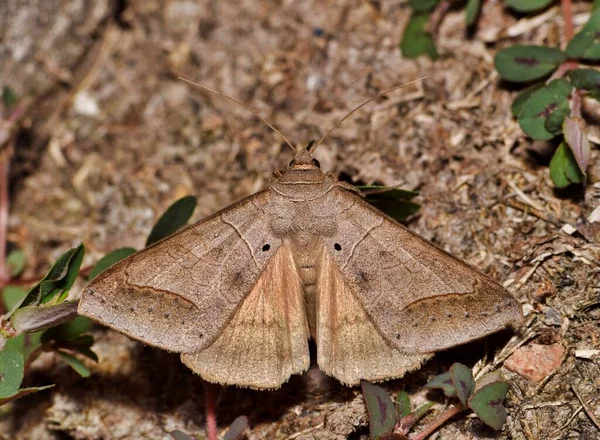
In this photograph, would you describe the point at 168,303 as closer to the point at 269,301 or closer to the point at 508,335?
the point at 269,301

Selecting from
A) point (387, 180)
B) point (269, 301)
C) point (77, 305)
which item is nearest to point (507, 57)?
point (387, 180)

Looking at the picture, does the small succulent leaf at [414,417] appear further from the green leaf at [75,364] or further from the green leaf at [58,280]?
the green leaf at [58,280]

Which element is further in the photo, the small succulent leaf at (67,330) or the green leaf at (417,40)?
the green leaf at (417,40)

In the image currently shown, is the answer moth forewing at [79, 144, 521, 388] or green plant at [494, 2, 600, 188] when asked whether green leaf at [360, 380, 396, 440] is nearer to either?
moth forewing at [79, 144, 521, 388]

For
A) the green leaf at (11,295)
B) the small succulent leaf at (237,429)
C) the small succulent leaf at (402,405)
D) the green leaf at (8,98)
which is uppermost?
the green leaf at (8,98)

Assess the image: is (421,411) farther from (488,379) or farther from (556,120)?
(556,120)

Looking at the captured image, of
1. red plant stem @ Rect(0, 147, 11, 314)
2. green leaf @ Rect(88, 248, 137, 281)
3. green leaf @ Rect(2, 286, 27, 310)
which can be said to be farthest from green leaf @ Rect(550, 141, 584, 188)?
red plant stem @ Rect(0, 147, 11, 314)

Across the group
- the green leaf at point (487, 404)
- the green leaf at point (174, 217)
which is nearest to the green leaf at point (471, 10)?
the green leaf at point (174, 217)
